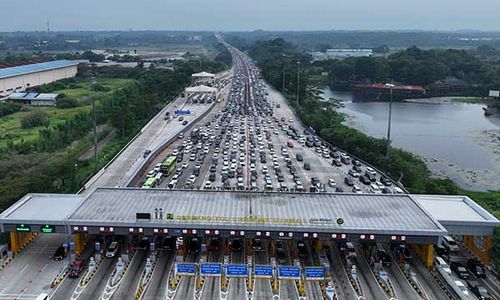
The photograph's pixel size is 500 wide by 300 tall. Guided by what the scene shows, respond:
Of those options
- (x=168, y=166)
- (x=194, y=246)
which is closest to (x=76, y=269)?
(x=194, y=246)

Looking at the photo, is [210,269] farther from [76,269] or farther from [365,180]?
[365,180]

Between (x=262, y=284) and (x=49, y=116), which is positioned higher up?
(x=49, y=116)

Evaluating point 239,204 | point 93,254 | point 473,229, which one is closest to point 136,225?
point 93,254

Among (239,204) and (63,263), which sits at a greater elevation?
(239,204)

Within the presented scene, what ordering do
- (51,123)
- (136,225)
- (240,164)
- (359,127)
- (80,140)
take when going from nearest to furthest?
(136,225), (240,164), (80,140), (51,123), (359,127)

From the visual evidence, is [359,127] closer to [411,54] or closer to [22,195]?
[22,195]

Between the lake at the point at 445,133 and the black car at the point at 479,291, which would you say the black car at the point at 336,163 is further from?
the black car at the point at 479,291
